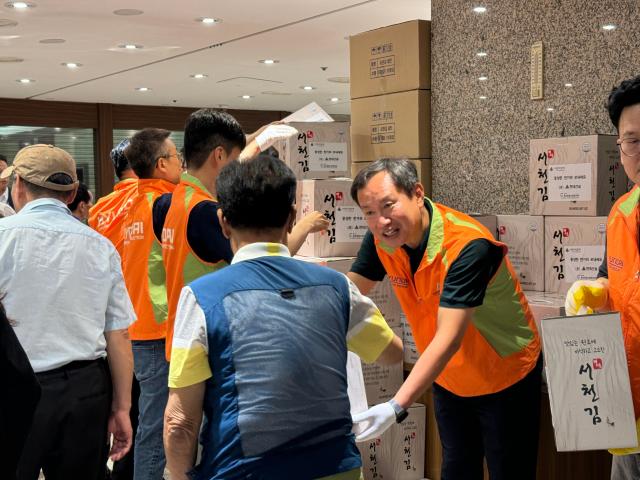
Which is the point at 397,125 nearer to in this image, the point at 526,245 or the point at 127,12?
the point at 526,245

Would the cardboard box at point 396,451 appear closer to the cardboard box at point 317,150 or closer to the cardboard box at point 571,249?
the cardboard box at point 571,249

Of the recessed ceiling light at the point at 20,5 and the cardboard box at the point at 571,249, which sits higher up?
the recessed ceiling light at the point at 20,5

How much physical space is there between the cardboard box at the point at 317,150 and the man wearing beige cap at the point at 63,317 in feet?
4.38

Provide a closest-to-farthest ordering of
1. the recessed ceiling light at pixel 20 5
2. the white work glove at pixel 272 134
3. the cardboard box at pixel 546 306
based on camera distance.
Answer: the cardboard box at pixel 546 306 → the white work glove at pixel 272 134 → the recessed ceiling light at pixel 20 5

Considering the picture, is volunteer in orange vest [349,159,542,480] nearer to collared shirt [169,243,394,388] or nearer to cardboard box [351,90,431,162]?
collared shirt [169,243,394,388]

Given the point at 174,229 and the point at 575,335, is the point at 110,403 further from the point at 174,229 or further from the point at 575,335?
the point at 575,335

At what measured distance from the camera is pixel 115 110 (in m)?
14.5

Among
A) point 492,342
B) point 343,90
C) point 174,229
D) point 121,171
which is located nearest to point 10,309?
point 174,229

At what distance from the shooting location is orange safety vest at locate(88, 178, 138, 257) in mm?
3717

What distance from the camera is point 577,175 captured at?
3.08 meters

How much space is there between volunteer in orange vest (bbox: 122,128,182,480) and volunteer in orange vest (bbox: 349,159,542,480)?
3.34 feet

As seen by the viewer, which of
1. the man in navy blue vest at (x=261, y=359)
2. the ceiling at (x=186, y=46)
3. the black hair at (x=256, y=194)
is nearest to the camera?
the man in navy blue vest at (x=261, y=359)

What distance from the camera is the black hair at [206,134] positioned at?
275 cm

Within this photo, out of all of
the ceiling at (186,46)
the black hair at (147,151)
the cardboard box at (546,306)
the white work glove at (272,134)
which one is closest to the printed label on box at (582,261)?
the cardboard box at (546,306)
